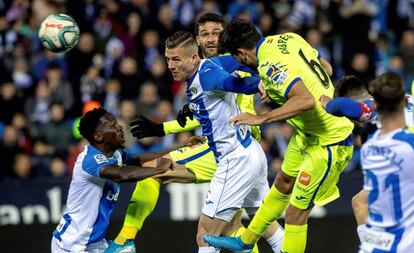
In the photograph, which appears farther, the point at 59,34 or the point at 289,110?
the point at 59,34

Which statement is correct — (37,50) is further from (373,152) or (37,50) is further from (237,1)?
(373,152)

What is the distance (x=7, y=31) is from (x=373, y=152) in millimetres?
9837

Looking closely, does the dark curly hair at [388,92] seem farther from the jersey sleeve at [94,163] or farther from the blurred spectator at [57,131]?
the blurred spectator at [57,131]

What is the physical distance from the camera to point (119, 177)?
762cm

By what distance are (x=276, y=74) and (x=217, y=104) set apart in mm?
662

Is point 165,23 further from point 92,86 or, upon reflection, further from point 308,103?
point 308,103

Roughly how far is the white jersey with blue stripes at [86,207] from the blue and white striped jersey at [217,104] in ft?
2.75

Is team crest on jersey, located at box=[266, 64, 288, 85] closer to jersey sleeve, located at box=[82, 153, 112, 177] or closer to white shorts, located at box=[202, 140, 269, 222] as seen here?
white shorts, located at box=[202, 140, 269, 222]

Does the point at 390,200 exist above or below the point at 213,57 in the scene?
below

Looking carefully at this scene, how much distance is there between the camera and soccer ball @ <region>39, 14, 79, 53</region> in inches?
369

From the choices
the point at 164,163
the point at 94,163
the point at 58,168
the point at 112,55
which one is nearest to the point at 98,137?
the point at 94,163

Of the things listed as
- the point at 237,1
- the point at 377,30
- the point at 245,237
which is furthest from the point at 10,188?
the point at 377,30

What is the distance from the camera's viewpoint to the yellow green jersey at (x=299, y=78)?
25.3ft

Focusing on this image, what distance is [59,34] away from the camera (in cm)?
937
